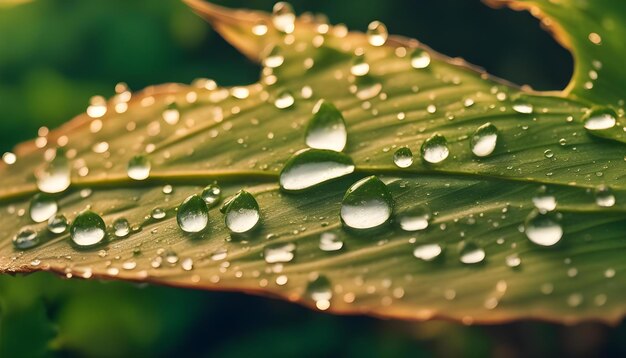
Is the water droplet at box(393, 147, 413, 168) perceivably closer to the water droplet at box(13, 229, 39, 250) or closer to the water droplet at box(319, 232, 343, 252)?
the water droplet at box(319, 232, 343, 252)

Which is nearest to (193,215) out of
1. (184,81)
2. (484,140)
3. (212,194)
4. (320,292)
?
(212,194)

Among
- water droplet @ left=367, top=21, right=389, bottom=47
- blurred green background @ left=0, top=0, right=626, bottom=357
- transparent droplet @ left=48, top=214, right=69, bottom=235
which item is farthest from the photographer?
blurred green background @ left=0, top=0, right=626, bottom=357

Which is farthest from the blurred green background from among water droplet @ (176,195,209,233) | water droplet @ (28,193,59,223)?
water droplet @ (176,195,209,233)

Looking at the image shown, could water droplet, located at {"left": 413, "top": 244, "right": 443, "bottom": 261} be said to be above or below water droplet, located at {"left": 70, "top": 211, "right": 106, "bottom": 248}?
above

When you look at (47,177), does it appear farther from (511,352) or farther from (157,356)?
(511,352)

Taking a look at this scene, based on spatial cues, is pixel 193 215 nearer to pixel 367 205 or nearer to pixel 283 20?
pixel 367 205

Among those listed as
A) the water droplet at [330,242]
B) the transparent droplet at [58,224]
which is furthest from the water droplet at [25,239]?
the water droplet at [330,242]

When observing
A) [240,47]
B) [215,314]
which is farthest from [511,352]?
[240,47]
